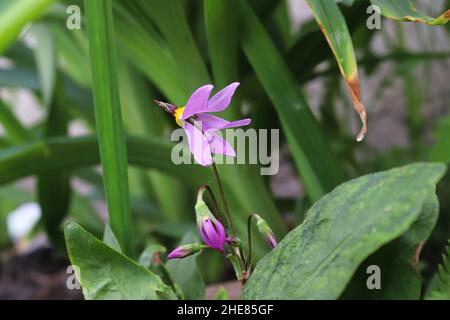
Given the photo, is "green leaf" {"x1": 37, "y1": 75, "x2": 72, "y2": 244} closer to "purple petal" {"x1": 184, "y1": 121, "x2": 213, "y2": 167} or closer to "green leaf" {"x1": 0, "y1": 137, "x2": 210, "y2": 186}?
"green leaf" {"x1": 0, "y1": 137, "x2": 210, "y2": 186}

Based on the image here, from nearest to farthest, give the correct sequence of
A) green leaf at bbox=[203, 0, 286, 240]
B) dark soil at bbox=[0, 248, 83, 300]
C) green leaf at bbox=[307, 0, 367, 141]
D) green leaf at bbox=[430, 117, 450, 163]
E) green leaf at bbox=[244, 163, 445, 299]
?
green leaf at bbox=[244, 163, 445, 299] < green leaf at bbox=[307, 0, 367, 141] < green leaf at bbox=[203, 0, 286, 240] < green leaf at bbox=[430, 117, 450, 163] < dark soil at bbox=[0, 248, 83, 300]

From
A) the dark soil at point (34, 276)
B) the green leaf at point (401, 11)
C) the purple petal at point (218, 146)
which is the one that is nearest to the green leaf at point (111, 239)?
the purple petal at point (218, 146)

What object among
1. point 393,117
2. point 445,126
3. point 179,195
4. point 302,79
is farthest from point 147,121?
point 393,117

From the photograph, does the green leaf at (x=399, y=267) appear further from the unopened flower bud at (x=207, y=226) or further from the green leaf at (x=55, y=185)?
the green leaf at (x=55, y=185)

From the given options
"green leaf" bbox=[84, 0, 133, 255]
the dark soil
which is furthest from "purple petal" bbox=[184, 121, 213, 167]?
the dark soil

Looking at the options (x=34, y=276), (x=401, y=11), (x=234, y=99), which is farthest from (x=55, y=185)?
(x=401, y=11)

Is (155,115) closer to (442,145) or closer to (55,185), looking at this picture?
(55,185)
